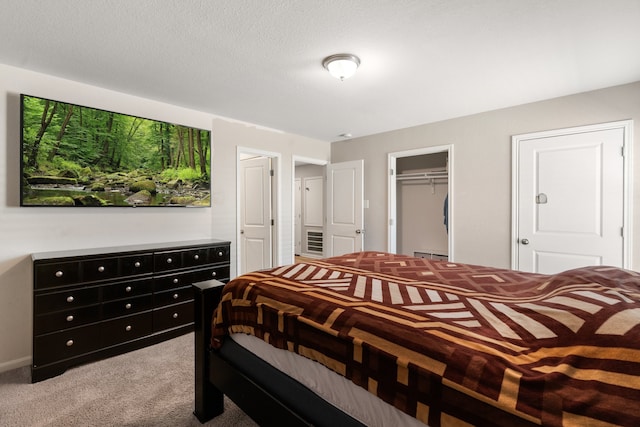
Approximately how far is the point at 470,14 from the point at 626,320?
175cm

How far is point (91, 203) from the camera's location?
8.72 ft

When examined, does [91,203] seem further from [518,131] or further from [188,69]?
[518,131]

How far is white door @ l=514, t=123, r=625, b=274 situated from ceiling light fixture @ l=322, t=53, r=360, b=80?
224 centimetres

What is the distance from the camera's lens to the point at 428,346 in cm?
93

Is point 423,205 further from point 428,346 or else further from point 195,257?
point 428,346

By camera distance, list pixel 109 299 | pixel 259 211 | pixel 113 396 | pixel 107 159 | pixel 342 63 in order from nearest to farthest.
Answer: pixel 113 396
pixel 342 63
pixel 109 299
pixel 107 159
pixel 259 211

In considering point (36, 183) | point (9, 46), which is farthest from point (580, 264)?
point (9, 46)

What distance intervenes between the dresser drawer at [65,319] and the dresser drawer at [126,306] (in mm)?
69

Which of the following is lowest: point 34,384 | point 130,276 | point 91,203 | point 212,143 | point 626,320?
point 34,384

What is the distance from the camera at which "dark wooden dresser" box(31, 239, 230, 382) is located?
2.22 meters

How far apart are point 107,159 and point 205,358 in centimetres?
213

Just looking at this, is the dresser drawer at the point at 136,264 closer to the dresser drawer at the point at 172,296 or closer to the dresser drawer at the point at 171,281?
the dresser drawer at the point at 171,281

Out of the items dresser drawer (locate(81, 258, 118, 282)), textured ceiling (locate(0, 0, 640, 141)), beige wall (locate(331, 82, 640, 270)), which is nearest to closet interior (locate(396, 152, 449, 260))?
beige wall (locate(331, 82, 640, 270))

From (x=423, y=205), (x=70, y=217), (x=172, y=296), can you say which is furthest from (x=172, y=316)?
(x=423, y=205)
